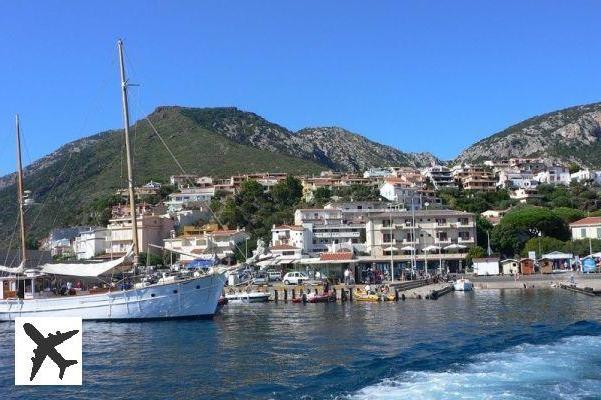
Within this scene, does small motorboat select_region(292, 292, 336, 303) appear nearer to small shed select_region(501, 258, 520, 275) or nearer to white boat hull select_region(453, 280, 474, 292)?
white boat hull select_region(453, 280, 474, 292)

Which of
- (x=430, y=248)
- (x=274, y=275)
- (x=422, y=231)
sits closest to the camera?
(x=274, y=275)

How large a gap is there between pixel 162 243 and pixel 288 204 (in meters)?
25.6

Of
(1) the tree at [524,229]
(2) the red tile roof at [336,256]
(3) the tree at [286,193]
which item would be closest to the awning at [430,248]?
(1) the tree at [524,229]

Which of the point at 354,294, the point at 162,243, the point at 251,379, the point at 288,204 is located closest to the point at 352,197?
the point at 288,204

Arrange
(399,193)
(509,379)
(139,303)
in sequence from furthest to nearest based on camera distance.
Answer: (399,193) < (139,303) < (509,379)

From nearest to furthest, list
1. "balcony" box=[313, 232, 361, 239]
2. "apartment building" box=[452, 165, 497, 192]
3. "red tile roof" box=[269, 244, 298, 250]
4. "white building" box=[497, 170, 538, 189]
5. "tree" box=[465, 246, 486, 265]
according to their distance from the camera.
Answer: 1. "tree" box=[465, 246, 486, 265]
2. "red tile roof" box=[269, 244, 298, 250]
3. "balcony" box=[313, 232, 361, 239]
4. "white building" box=[497, 170, 538, 189]
5. "apartment building" box=[452, 165, 497, 192]

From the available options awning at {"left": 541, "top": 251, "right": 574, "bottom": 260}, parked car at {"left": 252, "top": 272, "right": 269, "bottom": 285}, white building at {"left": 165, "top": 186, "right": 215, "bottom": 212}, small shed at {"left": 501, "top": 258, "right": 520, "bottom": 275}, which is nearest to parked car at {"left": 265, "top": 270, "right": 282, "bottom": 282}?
parked car at {"left": 252, "top": 272, "right": 269, "bottom": 285}

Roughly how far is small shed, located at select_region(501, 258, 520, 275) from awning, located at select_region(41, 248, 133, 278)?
44227 mm

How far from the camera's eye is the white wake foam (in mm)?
15906

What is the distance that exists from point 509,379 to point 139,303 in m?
26.0

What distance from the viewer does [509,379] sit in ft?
57.4

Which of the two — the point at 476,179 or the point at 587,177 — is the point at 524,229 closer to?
the point at 476,179

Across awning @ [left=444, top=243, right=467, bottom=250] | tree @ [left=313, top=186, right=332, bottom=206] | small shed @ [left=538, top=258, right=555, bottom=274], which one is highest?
tree @ [left=313, top=186, right=332, bottom=206]

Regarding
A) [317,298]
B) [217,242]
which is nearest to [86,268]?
[317,298]
